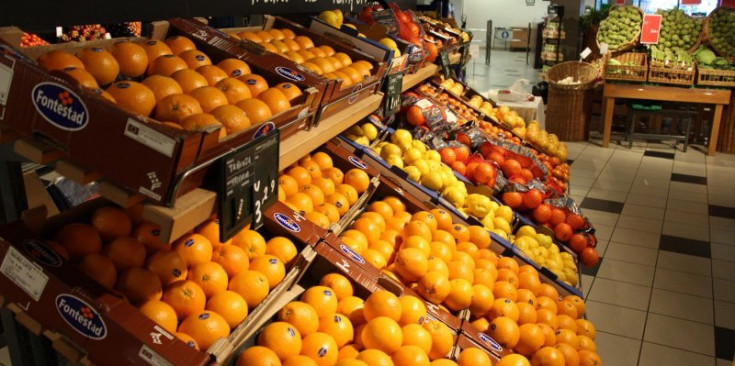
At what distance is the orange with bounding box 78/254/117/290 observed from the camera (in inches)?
59.9

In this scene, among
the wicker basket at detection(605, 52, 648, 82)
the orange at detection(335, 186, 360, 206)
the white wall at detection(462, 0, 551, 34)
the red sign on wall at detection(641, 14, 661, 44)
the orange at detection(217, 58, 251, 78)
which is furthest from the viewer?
the white wall at detection(462, 0, 551, 34)

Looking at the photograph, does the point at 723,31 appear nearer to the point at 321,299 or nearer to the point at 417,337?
the point at 417,337

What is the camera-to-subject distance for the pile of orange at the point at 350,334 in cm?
167

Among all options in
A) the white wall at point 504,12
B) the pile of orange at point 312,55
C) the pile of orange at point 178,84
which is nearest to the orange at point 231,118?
the pile of orange at point 178,84

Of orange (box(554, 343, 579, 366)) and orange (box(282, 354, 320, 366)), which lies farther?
orange (box(554, 343, 579, 366))

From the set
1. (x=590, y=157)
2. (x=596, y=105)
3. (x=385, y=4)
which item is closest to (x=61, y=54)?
(x=385, y=4)

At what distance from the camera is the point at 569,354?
239cm

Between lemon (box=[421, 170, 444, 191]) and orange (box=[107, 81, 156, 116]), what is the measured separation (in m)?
2.02

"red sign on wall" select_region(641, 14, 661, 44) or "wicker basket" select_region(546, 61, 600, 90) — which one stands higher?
"red sign on wall" select_region(641, 14, 661, 44)

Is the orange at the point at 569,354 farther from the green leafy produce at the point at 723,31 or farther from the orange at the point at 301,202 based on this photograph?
the green leafy produce at the point at 723,31

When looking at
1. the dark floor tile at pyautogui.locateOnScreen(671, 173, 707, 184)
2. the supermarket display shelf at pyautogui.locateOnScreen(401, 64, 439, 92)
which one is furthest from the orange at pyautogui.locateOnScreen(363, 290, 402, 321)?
the dark floor tile at pyautogui.locateOnScreen(671, 173, 707, 184)

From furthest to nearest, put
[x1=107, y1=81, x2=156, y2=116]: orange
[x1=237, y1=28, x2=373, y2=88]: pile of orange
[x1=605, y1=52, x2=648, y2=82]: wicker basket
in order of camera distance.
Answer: [x1=605, y1=52, x2=648, y2=82]: wicker basket < [x1=237, y1=28, x2=373, y2=88]: pile of orange < [x1=107, y1=81, x2=156, y2=116]: orange

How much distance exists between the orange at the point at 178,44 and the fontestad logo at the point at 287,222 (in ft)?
2.12

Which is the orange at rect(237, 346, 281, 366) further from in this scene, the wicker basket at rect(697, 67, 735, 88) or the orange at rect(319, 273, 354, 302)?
the wicker basket at rect(697, 67, 735, 88)
